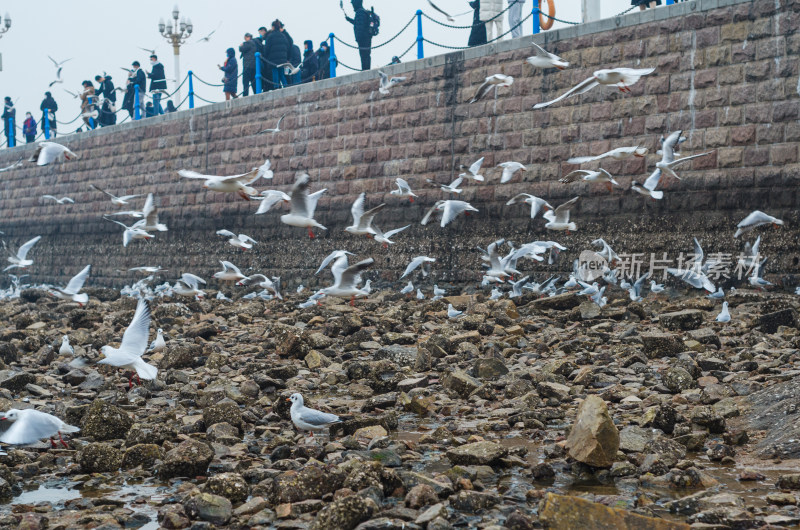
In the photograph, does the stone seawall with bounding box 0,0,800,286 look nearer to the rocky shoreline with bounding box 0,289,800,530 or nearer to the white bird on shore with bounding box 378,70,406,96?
the white bird on shore with bounding box 378,70,406,96

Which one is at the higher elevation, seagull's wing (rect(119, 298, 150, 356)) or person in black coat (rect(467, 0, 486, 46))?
person in black coat (rect(467, 0, 486, 46))

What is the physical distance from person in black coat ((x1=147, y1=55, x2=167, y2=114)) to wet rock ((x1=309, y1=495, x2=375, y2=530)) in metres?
20.2

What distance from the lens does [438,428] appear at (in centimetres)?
515

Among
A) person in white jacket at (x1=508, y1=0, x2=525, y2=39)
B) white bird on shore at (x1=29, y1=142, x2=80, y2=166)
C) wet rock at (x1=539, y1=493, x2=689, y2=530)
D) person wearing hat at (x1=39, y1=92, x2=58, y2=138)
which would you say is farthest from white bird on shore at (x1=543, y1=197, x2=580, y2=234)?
person wearing hat at (x1=39, y1=92, x2=58, y2=138)

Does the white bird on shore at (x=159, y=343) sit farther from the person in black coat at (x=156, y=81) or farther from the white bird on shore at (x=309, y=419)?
the person in black coat at (x=156, y=81)

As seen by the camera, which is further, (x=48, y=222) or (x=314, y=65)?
(x=48, y=222)

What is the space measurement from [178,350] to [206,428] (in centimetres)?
234

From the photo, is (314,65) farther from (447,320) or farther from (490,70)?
(447,320)

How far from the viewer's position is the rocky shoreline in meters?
3.77

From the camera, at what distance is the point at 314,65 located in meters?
18.0

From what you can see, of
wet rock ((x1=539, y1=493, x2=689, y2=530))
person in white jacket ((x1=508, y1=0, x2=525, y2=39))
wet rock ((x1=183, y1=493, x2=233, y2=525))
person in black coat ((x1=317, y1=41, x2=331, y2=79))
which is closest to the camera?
wet rock ((x1=539, y1=493, x2=689, y2=530))

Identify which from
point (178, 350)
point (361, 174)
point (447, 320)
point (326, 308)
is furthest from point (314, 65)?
point (178, 350)

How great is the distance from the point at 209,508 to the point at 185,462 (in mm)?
760

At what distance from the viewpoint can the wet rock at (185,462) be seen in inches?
177
